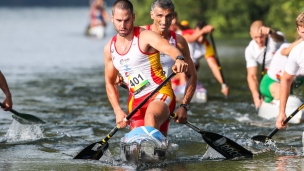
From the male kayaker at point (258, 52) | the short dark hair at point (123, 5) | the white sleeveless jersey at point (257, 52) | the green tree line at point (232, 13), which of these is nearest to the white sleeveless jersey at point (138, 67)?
the short dark hair at point (123, 5)

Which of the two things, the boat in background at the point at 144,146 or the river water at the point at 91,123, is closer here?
the boat in background at the point at 144,146

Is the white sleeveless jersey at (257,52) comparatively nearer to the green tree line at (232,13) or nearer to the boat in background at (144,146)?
the boat in background at (144,146)

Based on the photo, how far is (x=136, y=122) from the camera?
9.71 metres

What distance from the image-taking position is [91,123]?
13.4 meters

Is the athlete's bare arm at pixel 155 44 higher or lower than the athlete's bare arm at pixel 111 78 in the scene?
higher

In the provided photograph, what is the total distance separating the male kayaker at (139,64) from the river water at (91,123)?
1.88ft

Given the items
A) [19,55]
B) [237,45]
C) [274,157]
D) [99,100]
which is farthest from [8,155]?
[237,45]

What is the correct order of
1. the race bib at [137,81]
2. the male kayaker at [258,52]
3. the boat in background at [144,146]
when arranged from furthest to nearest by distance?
the male kayaker at [258,52]
the race bib at [137,81]
the boat in background at [144,146]

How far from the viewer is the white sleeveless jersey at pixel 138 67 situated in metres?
9.38

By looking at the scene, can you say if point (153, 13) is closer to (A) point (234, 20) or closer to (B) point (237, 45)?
(B) point (237, 45)

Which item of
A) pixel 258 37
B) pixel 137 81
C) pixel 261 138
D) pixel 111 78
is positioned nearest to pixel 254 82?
pixel 258 37

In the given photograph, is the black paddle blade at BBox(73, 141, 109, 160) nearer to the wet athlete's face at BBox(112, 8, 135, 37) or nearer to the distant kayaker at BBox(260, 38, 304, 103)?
the wet athlete's face at BBox(112, 8, 135, 37)

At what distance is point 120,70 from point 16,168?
5.07 ft

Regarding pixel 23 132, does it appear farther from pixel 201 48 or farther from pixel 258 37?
pixel 201 48
